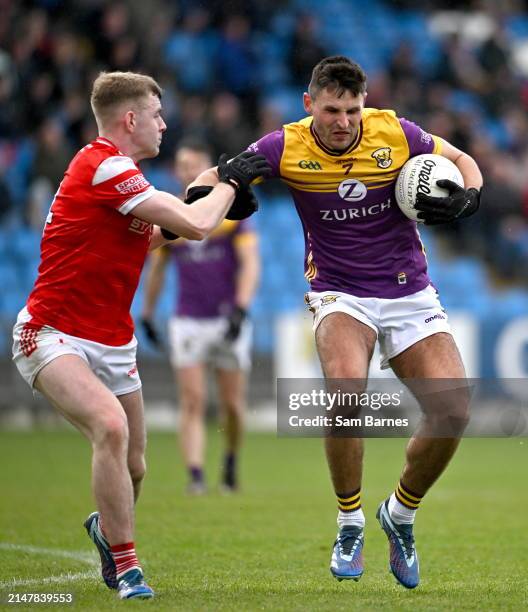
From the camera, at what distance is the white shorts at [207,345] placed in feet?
37.0

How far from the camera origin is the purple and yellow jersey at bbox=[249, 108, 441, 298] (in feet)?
21.7

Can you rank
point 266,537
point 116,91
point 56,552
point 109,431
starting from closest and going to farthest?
1. point 109,431
2. point 116,91
3. point 56,552
4. point 266,537

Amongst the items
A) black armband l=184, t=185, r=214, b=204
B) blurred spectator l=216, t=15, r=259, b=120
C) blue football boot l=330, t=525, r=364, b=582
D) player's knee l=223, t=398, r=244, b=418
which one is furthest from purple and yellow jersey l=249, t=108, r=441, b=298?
blurred spectator l=216, t=15, r=259, b=120

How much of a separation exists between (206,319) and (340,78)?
5319 mm

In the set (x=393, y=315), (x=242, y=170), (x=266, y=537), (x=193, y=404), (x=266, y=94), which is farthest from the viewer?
(x=266, y=94)

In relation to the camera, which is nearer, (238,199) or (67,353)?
(67,353)

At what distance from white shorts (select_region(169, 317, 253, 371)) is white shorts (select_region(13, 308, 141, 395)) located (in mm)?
5037

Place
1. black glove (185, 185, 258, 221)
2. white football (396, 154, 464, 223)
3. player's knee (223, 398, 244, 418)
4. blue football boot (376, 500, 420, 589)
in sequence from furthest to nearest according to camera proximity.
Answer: player's knee (223, 398, 244, 418)
white football (396, 154, 464, 223)
black glove (185, 185, 258, 221)
blue football boot (376, 500, 420, 589)

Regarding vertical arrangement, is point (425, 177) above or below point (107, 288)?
above

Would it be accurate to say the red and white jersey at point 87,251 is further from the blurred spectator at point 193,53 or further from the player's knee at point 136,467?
the blurred spectator at point 193,53

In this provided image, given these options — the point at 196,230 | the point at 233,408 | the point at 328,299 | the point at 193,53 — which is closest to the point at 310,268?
the point at 328,299

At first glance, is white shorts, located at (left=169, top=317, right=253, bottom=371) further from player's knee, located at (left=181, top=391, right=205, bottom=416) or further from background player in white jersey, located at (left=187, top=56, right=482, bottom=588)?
background player in white jersey, located at (left=187, top=56, right=482, bottom=588)

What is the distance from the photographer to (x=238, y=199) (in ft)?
20.8

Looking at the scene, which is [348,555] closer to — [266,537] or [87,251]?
[266,537]
